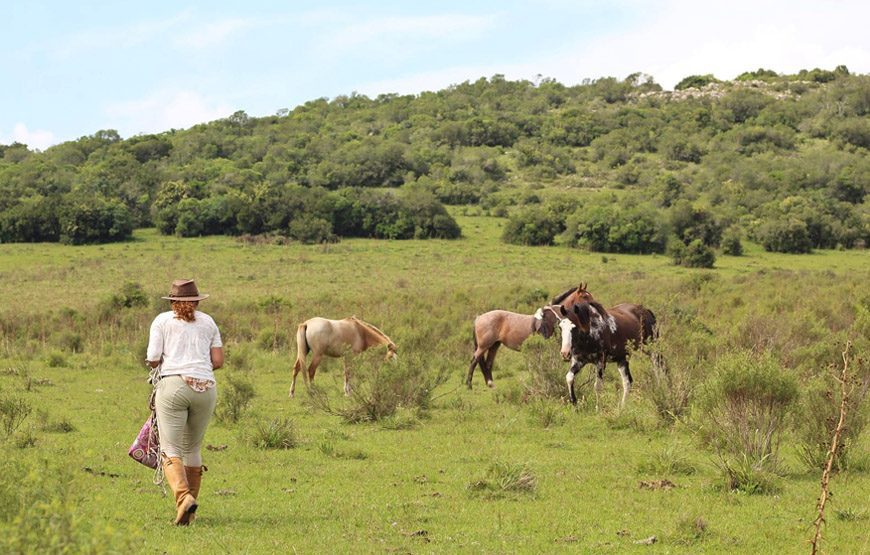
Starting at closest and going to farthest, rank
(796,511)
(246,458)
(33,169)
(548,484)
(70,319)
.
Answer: (796,511), (548,484), (246,458), (70,319), (33,169)

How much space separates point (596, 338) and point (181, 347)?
8656 millimetres

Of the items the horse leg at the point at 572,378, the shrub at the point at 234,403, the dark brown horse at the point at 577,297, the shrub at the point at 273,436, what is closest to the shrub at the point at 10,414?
the shrub at the point at 234,403

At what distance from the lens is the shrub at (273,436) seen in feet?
40.1

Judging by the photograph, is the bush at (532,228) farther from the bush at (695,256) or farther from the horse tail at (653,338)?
the horse tail at (653,338)

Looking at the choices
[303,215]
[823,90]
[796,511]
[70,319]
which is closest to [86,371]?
[70,319]

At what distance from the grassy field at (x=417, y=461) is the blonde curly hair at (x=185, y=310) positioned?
1.54 metres

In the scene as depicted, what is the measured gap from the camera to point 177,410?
25.5 ft

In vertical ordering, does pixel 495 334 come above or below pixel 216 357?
below

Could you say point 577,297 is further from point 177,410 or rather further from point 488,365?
point 177,410

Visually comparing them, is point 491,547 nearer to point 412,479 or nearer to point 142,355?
point 412,479

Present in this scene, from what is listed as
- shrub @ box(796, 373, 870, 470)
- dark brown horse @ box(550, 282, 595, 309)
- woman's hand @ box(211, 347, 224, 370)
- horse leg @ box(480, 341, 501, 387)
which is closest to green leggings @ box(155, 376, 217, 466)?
woman's hand @ box(211, 347, 224, 370)

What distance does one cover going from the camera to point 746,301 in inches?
1281

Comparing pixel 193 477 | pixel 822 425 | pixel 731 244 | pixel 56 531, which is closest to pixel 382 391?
pixel 822 425

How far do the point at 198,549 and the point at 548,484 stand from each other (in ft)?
13.3
